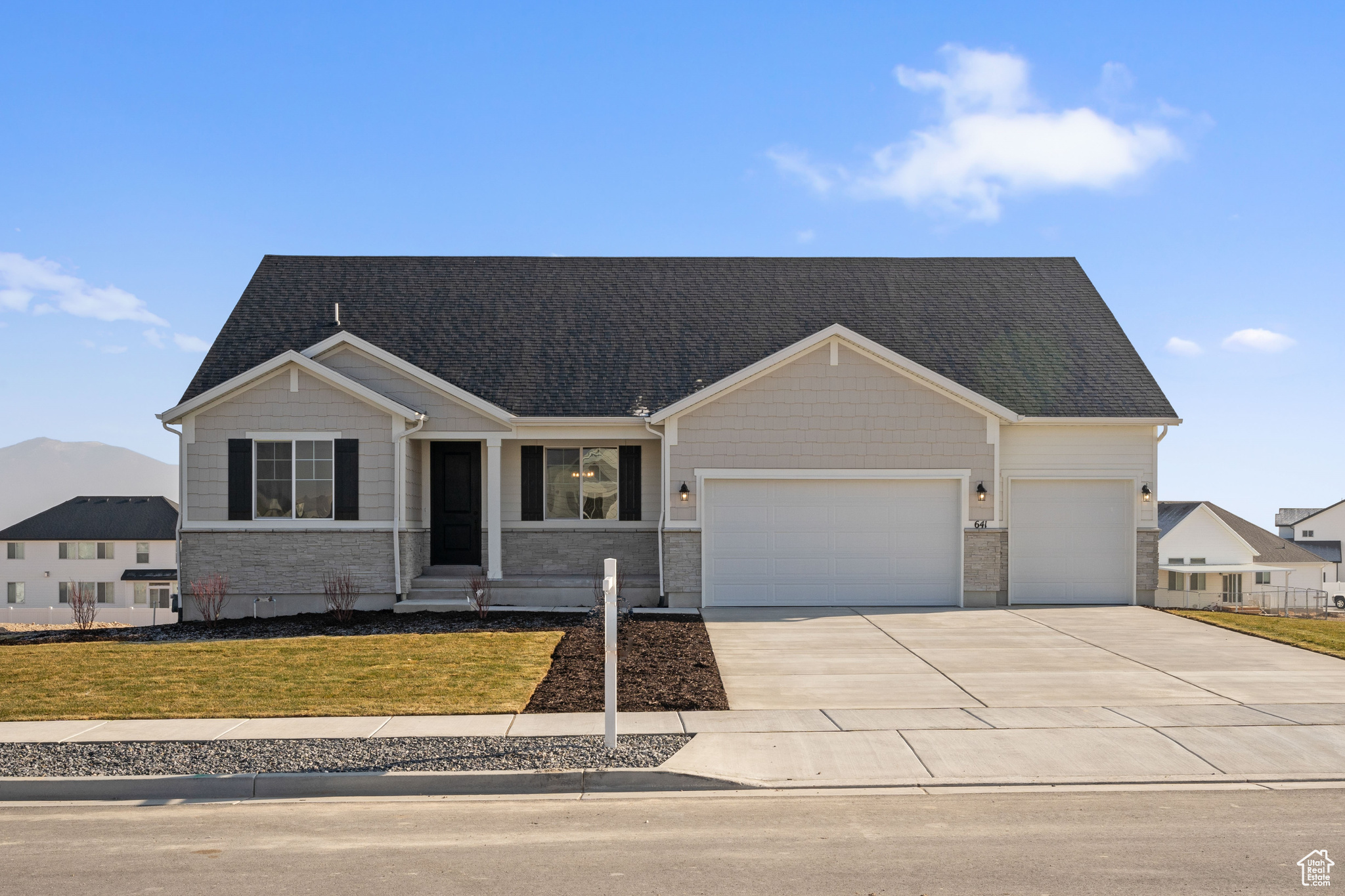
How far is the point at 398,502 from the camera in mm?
16312

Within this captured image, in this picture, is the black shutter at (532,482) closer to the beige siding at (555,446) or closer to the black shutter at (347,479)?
the beige siding at (555,446)

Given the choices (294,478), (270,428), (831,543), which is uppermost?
(270,428)

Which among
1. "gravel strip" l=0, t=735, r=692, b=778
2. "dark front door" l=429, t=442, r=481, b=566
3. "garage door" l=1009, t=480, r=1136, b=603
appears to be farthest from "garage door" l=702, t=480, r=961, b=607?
"gravel strip" l=0, t=735, r=692, b=778

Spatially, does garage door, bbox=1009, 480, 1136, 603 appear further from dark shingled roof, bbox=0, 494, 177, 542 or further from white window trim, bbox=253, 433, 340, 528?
dark shingled roof, bbox=0, 494, 177, 542

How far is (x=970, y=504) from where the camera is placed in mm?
16562

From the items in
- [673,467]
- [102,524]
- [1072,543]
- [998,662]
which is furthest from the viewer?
[102,524]

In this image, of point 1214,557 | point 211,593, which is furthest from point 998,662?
point 1214,557

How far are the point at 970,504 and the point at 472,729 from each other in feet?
35.4

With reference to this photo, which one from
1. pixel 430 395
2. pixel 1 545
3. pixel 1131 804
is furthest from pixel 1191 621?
pixel 1 545

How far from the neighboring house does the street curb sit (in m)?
61.2

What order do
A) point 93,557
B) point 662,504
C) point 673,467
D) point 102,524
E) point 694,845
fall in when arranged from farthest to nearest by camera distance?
point 102,524 < point 93,557 < point 662,504 < point 673,467 < point 694,845

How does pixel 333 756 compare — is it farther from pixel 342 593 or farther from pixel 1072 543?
pixel 1072 543

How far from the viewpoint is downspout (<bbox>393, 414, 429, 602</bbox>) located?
53.2ft

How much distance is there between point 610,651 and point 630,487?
9988 mm
